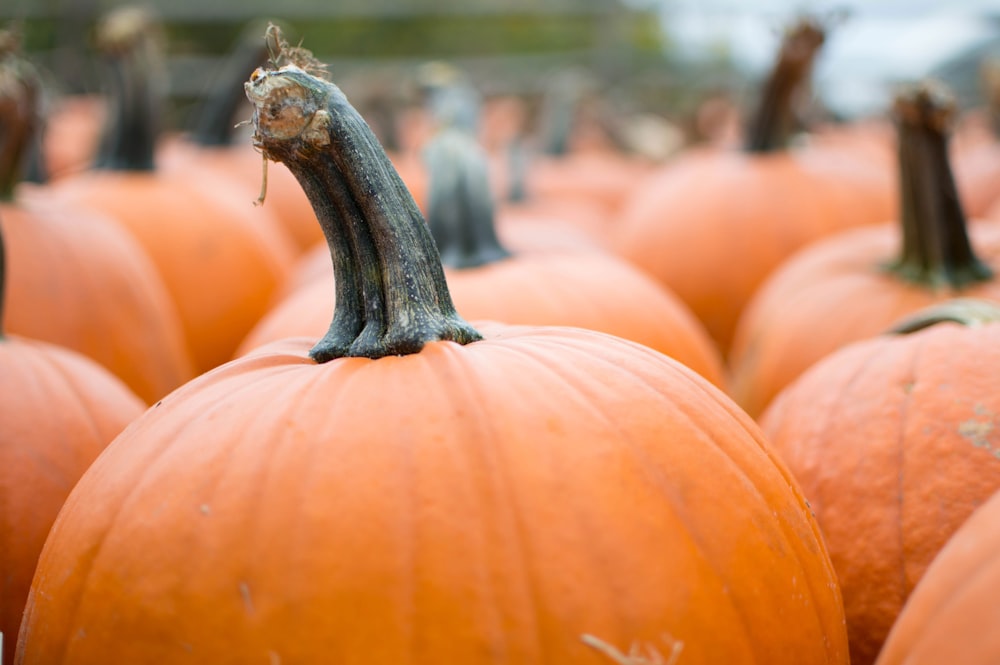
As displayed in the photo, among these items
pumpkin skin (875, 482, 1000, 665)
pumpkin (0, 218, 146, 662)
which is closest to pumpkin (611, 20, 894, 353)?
pumpkin (0, 218, 146, 662)

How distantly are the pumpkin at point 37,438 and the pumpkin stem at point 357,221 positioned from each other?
0.53 meters

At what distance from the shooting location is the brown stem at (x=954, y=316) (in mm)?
1865

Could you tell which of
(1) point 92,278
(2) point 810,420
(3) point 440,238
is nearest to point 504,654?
(2) point 810,420

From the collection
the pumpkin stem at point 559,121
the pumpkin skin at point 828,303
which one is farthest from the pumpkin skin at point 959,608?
the pumpkin stem at point 559,121

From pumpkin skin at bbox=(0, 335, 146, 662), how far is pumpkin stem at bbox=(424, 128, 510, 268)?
779mm

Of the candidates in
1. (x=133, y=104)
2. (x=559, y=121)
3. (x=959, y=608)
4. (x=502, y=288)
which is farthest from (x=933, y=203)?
(x=559, y=121)

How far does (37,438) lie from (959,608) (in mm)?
1317

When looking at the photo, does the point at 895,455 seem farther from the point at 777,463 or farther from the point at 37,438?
the point at 37,438

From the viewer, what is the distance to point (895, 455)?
1.66m

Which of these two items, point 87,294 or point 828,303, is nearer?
point 87,294

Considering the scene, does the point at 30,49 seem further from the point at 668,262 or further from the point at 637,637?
the point at 637,637

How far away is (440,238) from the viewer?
2414mm

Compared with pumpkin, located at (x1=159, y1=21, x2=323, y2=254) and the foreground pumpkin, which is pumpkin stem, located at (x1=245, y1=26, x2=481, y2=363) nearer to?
the foreground pumpkin

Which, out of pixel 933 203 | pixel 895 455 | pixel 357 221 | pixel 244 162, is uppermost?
pixel 357 221
